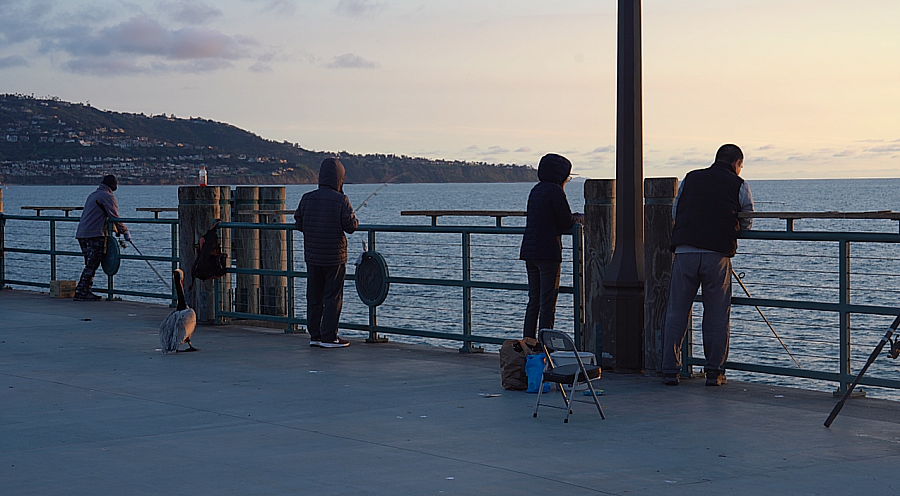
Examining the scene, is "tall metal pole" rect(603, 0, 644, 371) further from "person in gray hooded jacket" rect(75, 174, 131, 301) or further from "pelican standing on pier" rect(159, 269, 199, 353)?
"person in gray hooded jacket" rect(75, 174, 131, 301)

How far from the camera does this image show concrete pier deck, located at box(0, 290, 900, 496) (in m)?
5.58

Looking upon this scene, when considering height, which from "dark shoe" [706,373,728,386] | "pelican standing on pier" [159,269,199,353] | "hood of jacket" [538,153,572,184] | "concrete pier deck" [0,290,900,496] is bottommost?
"concrete pier deck" [0,290,900,496]

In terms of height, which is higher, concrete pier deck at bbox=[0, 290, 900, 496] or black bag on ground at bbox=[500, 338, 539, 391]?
black bag on ground at bbox=[500, 338, 539, 391]

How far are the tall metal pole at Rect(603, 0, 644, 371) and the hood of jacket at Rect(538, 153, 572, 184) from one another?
49 cm

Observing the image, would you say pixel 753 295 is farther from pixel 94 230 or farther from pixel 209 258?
pixel 209 258

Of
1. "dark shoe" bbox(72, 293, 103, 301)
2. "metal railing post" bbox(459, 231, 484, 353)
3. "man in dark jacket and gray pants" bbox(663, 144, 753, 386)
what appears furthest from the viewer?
"dark shoe" bbox(72, 293, 103, 301)

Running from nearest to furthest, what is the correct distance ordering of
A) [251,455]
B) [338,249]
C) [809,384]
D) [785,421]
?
[251,455] → [785,421] → [338,249] → [809,384]

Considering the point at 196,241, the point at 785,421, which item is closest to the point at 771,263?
the point at 196,241

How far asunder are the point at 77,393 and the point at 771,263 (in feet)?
160

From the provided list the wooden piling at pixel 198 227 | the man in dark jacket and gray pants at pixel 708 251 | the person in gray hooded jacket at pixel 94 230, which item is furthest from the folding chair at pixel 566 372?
the person in gray hooded jacket at pixel 94 230

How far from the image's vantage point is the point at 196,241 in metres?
13.0

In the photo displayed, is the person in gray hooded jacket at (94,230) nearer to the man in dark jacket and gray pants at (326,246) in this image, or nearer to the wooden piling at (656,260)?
the man in dark jacket and gray pants at (326,246)

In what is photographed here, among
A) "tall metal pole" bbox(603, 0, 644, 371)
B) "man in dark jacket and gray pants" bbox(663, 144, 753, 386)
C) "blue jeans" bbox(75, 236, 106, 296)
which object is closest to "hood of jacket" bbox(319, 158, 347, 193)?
"tall metal pole" bbox(603, 0, 644, 371)

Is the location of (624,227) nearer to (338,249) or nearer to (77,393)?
(338,249)
